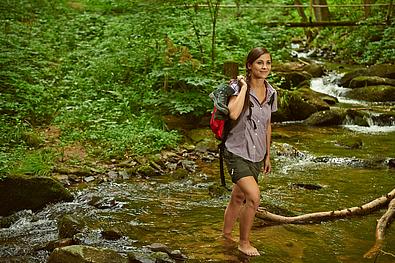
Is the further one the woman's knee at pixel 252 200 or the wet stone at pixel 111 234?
the wet stone at pixel 111 234

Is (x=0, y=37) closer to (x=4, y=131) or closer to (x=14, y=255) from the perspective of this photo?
(x=4, y=131)

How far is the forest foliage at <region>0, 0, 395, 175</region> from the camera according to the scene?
9.42 metres

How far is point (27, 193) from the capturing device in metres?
6.41

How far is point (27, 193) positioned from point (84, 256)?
2.56m

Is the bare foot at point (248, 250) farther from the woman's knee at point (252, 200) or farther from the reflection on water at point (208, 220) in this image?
the woman's knee at point (252, 200)

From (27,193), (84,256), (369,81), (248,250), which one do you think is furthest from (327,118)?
(84,256)

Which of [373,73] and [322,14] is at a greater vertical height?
[322,14]

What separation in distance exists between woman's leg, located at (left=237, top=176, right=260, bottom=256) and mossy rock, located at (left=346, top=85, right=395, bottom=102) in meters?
12.0

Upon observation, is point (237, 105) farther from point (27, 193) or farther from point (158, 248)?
point (27, 193)

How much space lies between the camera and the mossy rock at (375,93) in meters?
15.4

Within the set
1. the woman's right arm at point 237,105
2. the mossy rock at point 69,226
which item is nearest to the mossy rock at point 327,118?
the mossy rock at point 69,226

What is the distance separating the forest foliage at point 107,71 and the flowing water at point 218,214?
149 cm

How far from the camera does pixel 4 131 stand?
8914mm

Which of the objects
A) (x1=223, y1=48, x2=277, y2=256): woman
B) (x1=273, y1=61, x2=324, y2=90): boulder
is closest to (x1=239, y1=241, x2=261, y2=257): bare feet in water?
(x1=223, y1=48, x2=277, y2=256): woman
